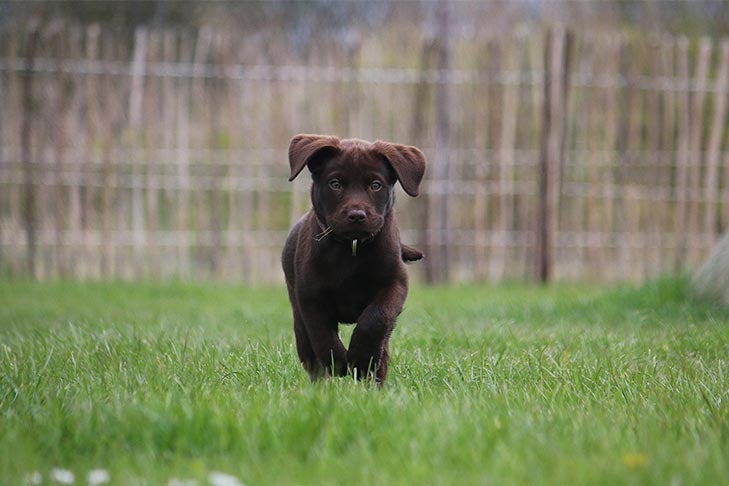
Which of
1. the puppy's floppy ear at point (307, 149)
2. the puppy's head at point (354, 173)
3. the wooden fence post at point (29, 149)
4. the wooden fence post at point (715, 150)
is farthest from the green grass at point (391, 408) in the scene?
the wooden fence post at point (715, 150)

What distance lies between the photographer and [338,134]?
1119 centimetres

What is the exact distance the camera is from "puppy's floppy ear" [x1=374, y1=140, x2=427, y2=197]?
419cm

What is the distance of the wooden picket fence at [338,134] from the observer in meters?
11.1

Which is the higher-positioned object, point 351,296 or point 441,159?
point 441,159

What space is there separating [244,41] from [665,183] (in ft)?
17.5

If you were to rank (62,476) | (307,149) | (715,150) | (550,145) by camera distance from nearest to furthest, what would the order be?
1. (62,476)
2. (307,149)
3. (550,145)
4. (715,150)

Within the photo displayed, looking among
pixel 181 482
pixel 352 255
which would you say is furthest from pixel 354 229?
pixel 181 482

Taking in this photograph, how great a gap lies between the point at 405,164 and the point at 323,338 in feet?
2.76

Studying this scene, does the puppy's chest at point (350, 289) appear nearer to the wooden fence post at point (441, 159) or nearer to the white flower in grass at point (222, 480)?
the white flower in grass at point (222, 480)

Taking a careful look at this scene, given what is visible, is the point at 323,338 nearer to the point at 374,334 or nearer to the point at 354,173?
the point at 374,334

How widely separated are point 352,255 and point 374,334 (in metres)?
0.37

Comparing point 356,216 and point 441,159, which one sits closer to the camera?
point 356,216

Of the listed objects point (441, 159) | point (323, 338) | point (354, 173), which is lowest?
point (323, 338)

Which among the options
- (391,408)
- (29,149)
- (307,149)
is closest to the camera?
(391,408)
